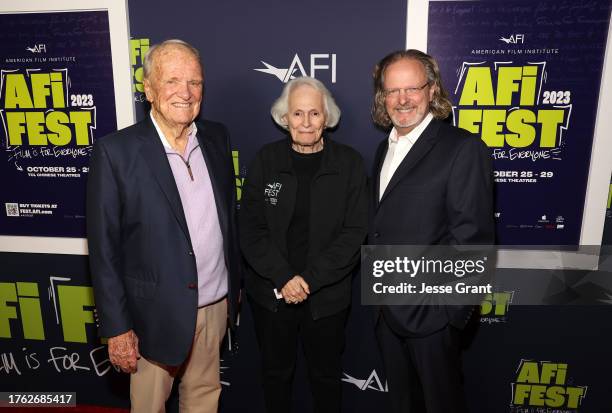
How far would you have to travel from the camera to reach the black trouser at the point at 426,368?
2.05 m

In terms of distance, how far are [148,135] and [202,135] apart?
0.32 m

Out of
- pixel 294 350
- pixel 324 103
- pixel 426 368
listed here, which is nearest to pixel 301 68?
pixel 324 103

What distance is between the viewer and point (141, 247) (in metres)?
1.92

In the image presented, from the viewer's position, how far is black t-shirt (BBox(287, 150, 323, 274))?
2273mm

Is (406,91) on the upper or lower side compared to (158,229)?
upper

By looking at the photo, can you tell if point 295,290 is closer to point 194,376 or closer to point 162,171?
point 194,376

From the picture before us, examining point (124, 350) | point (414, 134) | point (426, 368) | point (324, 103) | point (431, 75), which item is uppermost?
point (431, 75)

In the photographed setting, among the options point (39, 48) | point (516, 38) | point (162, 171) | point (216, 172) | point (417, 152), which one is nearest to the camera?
point (162, 171)

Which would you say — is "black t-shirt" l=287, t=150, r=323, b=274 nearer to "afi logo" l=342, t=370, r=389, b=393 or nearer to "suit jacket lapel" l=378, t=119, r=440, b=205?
"suit jacket lapel" l=378, t=119, r=440, b=205

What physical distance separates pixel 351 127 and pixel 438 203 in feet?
2.66

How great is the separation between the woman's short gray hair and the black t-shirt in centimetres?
22

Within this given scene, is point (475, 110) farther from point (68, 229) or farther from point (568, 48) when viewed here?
point (68, 229)

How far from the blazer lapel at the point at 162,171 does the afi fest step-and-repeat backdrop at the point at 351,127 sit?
807 mm

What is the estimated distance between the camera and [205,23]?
254cm
